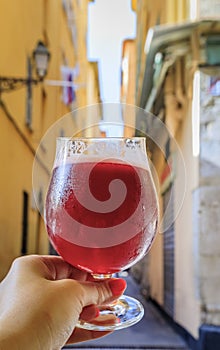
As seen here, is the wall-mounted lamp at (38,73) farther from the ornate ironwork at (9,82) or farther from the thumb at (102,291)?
the thumb at (102,291)

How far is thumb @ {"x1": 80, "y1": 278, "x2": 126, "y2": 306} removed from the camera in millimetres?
907

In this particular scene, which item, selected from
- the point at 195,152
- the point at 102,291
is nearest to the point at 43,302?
the point at 102,291

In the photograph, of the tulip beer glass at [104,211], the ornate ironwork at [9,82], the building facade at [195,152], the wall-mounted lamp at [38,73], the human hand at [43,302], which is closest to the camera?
the human hand at [43,302]

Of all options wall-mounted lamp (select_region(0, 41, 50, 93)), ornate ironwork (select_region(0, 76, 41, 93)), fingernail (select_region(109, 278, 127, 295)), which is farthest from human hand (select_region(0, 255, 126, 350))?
wall-mounted lamp (select_region(0, 41, 50, 93))

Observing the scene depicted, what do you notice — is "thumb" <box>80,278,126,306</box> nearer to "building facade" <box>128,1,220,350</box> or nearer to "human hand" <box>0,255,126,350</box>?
"human hand" <box>0,255,126,350</box>

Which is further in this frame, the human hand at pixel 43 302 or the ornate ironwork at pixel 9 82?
the ornate ironwork at pixel 9 82

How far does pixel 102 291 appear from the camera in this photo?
0.94m

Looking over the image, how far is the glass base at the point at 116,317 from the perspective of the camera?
0.90 metres

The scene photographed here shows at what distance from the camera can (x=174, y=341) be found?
16.9 feet

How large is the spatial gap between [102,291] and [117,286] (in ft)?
0.11

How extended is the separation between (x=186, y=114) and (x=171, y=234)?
1.66m

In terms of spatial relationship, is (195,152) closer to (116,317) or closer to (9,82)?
(9,82)

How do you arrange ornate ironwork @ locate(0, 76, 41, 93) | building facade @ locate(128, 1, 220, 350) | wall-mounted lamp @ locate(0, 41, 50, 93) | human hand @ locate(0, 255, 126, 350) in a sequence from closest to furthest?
human hand @ locate(0, 255, 126, 350), building facade @ locate(128, 1, 220, 350), ornate ironwork @ locate(0, 76, 41, 93), wall-mounted lamp @ locate(0, 41, 50, 93)

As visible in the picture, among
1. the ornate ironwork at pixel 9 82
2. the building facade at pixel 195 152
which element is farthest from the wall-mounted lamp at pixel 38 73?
the building facade at pixel 195 152
